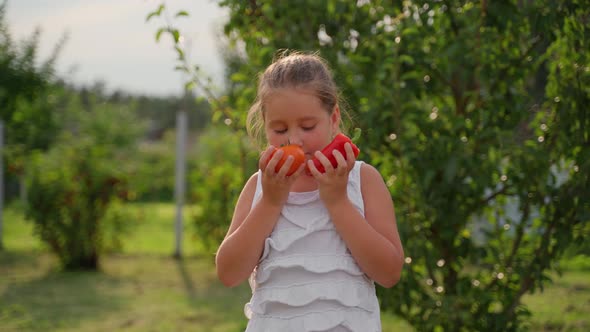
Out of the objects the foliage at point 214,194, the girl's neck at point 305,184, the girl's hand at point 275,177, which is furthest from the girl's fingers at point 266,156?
the foliage at point 214,194

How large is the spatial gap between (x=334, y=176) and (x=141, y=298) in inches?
189

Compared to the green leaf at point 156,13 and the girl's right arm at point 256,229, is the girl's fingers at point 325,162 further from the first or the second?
the green leaf at point 156,13

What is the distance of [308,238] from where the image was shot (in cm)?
178

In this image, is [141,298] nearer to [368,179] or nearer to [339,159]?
[368,179]

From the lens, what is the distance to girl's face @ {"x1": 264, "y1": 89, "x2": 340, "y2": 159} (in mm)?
1759

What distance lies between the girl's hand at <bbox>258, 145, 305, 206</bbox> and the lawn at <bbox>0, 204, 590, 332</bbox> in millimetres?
2442

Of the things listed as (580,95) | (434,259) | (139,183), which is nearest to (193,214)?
(139,183)

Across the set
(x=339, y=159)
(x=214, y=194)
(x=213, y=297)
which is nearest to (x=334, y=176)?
(x=339, y=159)

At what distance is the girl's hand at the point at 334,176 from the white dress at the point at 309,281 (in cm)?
9

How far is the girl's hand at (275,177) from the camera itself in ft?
5.36

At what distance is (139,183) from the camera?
823cm

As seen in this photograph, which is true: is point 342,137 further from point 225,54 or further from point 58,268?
point 225,54

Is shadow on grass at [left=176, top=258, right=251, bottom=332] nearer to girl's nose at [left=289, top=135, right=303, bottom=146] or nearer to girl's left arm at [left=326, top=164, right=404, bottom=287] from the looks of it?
girl's left arm at [left=326, top=164, right=404, bottom=287]

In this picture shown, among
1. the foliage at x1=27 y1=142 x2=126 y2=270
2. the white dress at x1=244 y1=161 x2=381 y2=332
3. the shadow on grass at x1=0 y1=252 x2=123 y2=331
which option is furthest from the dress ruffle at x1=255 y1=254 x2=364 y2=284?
the foliage at x1=27 y1=142 x2=126 y2=270
